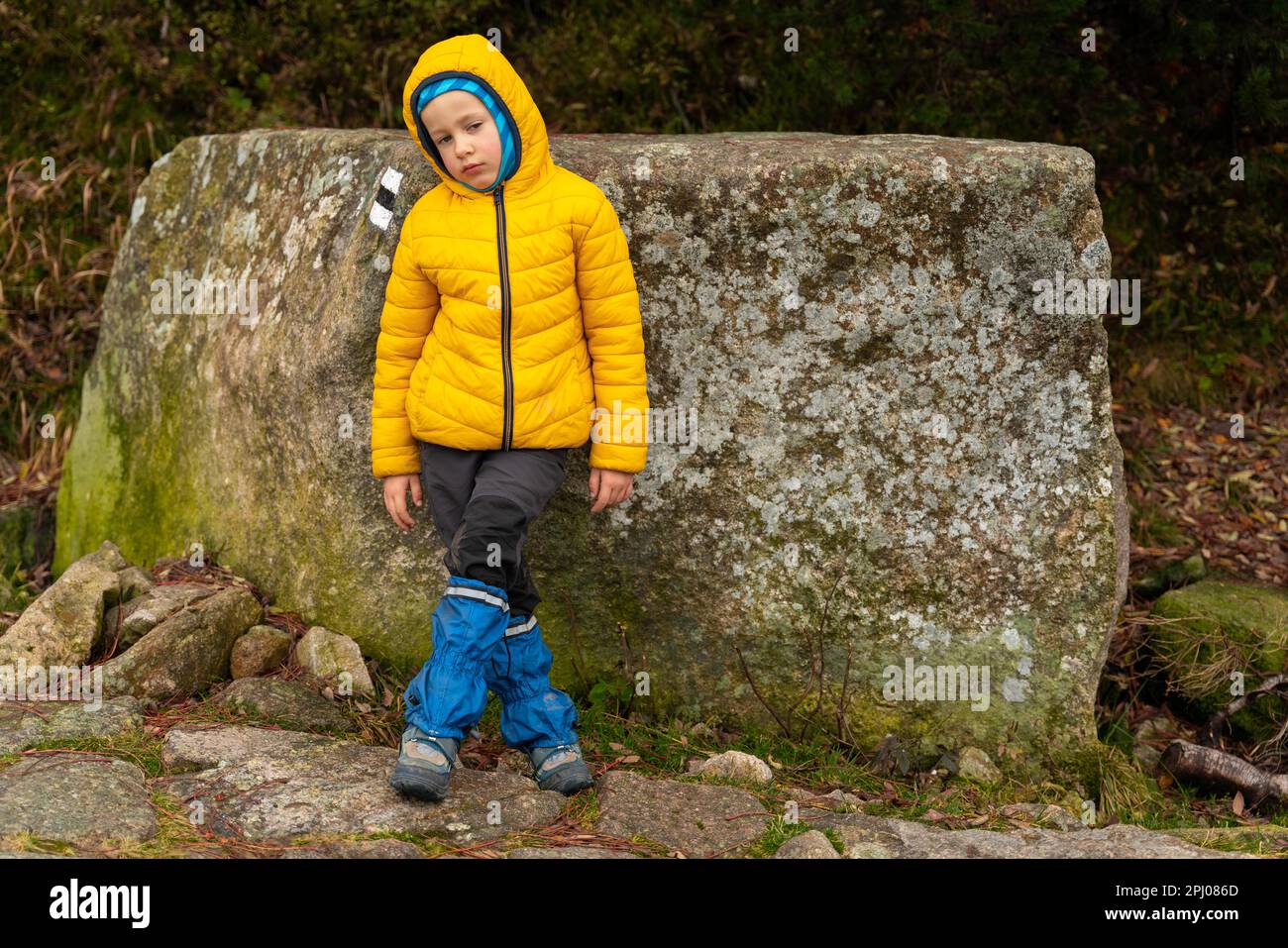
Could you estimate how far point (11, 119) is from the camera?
22.8 ft

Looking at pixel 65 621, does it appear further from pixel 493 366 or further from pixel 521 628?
pixel 493 366

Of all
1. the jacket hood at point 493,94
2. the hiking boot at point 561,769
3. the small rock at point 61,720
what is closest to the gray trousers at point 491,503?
the hiking boot at point 561,769

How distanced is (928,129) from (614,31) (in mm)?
1836

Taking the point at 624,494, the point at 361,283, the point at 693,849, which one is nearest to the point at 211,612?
the point at 361,283

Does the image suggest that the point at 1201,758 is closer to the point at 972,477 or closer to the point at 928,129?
the point at 972,477

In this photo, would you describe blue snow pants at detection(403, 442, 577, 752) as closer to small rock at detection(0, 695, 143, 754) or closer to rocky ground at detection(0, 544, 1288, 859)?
rocky ground at detection(0, 544, 1288, 859)

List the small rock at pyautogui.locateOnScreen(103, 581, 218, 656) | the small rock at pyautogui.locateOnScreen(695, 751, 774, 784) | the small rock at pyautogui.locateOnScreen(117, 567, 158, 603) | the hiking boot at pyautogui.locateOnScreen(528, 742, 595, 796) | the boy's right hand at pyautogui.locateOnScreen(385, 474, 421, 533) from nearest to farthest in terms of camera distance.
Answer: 1. the hiking boot at pyautogui.locateOnScreen(528, 742, 595, 796)
2. the boy's right hand at pyautogui.locateOnScreen(385, 474, 421, 533)
3. the small rock at pyautogui.locateOnScreen(695, 751, 774, 784)
4. the small rock at pyautogui.locateOnScreen(103, 581, 218, 656)
5. the small rock at pyautogui.locateOnScreen(117, 567, 158, 603)

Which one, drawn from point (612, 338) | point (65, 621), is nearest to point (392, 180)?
point (612, 338)

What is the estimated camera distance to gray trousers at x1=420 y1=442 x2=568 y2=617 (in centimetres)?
351

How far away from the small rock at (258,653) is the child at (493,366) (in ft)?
3.09

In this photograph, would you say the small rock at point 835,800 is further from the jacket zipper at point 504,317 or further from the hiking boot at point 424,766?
the jacket zipper at point 504,317

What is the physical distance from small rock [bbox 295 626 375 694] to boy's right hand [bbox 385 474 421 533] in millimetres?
672

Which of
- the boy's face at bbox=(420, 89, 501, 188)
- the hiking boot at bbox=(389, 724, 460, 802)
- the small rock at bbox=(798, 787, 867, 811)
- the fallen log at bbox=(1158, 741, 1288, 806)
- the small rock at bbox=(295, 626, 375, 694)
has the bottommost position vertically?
the fallen log at bbox=(1158, 741, 1288, 806)

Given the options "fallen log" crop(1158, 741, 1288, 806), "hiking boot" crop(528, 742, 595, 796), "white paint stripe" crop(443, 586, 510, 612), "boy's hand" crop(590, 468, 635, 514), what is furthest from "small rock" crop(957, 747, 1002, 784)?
"white paint stripe" crop(443, 586, 510, 612)
